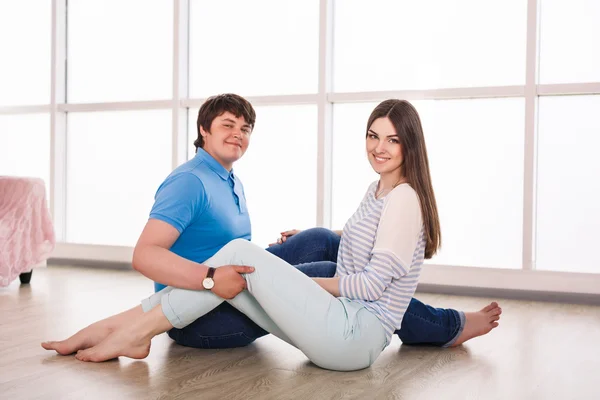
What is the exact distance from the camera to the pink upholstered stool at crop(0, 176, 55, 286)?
372cm

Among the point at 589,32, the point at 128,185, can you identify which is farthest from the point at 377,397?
the point at 128,185

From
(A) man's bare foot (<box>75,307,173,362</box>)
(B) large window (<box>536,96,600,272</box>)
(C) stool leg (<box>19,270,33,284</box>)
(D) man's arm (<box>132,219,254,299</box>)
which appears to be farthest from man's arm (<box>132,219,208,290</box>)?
(B) large window (<box>536,96,600,272</box>)

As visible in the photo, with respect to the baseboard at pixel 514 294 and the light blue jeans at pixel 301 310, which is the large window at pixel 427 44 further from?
the light blue jeans at pixel 301 310

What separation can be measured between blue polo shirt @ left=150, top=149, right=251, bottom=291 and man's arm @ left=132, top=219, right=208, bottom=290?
1.4 inches

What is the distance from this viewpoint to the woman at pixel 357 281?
1.90 meters

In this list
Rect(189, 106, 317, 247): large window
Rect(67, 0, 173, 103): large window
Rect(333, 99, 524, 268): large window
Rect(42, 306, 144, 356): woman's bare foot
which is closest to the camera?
Rect(42, 306, 144, 356): woman's bare foot

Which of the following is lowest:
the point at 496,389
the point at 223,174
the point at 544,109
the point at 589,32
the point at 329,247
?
the point at 496,389

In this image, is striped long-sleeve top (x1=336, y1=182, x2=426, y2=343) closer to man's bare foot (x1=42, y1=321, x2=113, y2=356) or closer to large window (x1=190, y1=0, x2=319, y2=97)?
man's bare foot (x1=42, y1=321, x2=113, y2=356)

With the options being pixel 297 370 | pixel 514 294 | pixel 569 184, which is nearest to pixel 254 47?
pixel 569 184

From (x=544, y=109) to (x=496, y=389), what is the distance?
2.28m

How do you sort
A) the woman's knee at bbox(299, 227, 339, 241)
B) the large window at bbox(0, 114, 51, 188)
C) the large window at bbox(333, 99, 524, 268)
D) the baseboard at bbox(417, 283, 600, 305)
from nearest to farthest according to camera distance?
the woman's knee at bbox(299, 227, 339, 241)
the baseboard at bbox(417, 283, 600, 305)
the large window at bbox(333, 99, 524, 268)
the large window at bbox(0, 114, 51, 188)

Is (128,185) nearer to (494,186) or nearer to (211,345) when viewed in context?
(494,186)

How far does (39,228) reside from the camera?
3.97m

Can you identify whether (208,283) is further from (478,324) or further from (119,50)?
(119,50)
